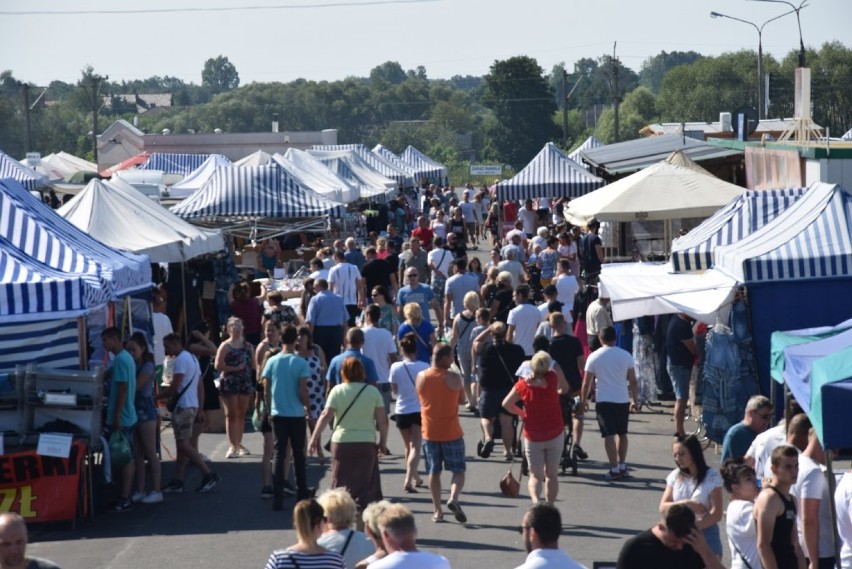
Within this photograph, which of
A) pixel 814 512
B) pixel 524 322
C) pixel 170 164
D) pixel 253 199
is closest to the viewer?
pixel 814 512

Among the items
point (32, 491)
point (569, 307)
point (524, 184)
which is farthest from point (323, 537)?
point (524, 184)

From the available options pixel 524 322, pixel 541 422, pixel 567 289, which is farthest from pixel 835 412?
pixel 567 289

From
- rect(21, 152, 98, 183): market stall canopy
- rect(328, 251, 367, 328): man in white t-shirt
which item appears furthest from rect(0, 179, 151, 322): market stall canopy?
rect(21, 152, 98, 183): market stall canopy

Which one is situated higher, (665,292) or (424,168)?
(424,168)

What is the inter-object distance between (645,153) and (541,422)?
2078cm

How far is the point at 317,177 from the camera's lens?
32844 mm

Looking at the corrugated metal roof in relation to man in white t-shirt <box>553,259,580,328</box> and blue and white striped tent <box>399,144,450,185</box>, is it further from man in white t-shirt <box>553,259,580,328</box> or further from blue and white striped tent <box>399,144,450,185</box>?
blue and white striped tent <box>399,144,450,185</box>

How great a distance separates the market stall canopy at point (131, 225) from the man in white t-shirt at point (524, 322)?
4.90 metres

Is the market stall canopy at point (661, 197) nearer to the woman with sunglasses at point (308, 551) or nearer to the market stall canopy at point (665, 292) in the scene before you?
the market stall canopy at point (665, 292)

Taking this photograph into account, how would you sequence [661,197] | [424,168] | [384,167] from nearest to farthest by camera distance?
[661,197], [384,167], [424,168]

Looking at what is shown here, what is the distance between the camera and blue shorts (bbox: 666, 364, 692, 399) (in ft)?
47.0

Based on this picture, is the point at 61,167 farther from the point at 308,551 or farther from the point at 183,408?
the point at 308,551

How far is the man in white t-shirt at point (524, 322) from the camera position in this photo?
1538 centimetres

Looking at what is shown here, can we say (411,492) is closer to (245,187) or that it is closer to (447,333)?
(447,333)
